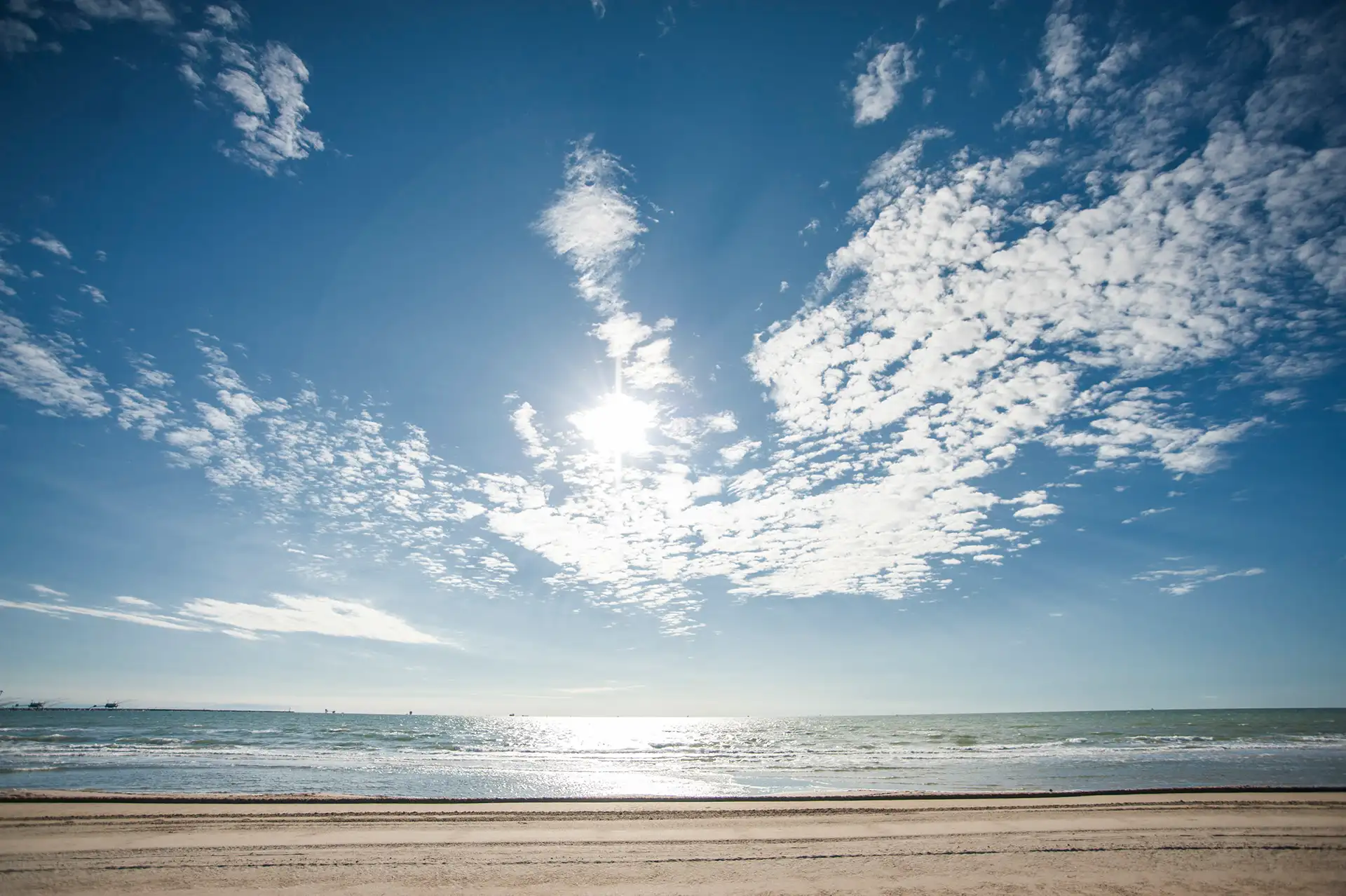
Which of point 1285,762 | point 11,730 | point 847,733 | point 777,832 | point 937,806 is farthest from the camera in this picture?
point 847,733

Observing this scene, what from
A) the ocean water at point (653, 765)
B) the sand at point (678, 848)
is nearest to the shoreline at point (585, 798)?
the sand at point (678, 848)

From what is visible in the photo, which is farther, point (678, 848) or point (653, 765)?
point (653, 765)

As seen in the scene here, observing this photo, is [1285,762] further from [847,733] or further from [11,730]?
[11,730]

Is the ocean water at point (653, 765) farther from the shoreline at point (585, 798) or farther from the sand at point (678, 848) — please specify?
the sand at point (678, 848)

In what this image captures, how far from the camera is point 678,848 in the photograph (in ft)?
40.1

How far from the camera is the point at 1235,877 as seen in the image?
33.6 feet

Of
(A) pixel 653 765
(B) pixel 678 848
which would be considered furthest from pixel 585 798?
(A) pixel 653 765

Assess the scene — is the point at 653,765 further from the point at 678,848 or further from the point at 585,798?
the point at 678,848

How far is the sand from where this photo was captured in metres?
9.94

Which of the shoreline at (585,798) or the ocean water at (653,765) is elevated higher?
the shoreline at (585,798)

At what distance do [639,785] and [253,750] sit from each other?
31027mm

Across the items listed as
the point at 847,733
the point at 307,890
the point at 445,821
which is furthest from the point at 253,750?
the point at 847,733

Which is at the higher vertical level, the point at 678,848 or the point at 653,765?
the point at 678,848

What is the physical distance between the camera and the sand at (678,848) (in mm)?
9938
